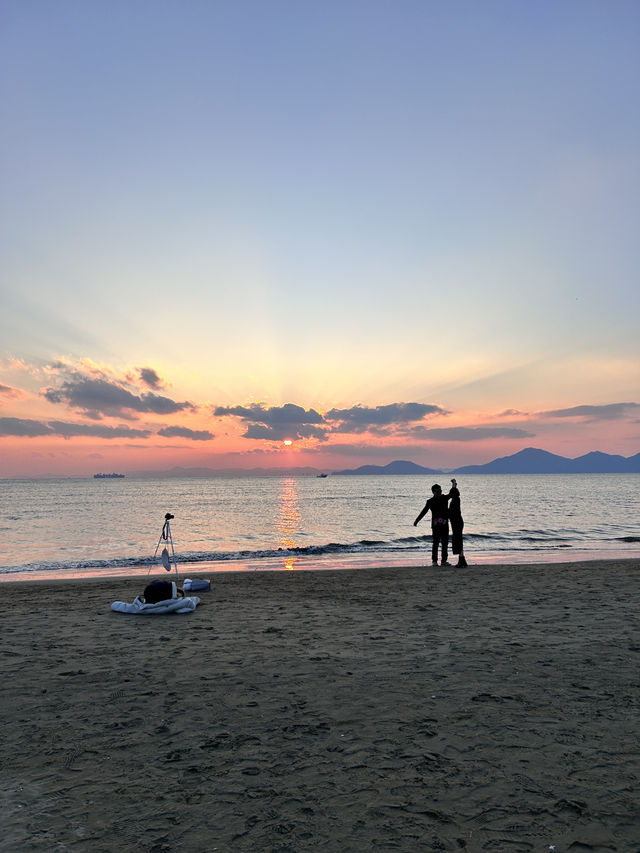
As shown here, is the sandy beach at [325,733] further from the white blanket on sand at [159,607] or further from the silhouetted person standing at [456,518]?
the silhouetted person standing at [456,518]

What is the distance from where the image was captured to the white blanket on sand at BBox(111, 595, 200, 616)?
10.8 meters

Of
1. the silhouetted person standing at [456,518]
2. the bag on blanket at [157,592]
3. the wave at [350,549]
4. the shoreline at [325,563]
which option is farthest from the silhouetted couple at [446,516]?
the bag on blanket at [157,592]

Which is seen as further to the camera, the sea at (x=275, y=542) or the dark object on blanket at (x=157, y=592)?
the sea at (x=275, y=542)

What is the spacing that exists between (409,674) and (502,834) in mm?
3238

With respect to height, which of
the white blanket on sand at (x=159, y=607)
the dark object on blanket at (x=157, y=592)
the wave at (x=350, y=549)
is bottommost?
the wave at (x=350, y=549)

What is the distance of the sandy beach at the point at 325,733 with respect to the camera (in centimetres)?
381

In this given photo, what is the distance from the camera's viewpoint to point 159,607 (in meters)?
10.9

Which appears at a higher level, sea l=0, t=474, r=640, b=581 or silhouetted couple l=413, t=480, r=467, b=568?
silhouetted couple l=413, t=480, r=467, b=568

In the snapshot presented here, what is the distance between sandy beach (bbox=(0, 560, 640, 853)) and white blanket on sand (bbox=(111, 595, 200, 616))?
0.42m

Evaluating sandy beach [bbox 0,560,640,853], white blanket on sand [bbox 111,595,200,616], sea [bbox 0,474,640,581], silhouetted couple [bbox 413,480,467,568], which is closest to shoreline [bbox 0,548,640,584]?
sea [bbox 0,474,640,581]

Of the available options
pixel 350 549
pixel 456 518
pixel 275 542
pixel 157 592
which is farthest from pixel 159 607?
pixel 275 542

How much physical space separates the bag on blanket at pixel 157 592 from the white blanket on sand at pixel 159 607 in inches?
4.3

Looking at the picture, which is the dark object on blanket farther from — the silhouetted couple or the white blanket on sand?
the silhouetted couple

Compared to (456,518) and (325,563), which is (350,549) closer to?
(325,563)
